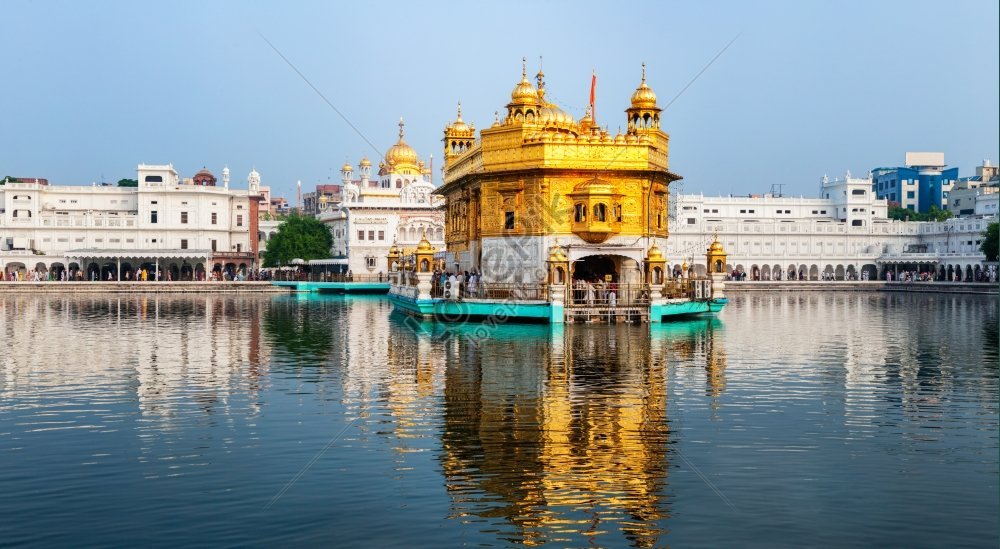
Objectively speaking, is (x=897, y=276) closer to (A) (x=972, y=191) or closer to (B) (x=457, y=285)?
(A) (x=972, y=191)

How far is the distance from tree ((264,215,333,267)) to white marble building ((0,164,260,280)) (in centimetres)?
331

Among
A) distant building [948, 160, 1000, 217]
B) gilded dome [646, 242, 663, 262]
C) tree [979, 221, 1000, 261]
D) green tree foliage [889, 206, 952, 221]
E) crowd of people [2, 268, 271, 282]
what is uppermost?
distant building [948, 160, 1000, 217]

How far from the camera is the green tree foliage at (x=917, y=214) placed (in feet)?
341

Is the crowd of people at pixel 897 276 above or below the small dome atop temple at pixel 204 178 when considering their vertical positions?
below

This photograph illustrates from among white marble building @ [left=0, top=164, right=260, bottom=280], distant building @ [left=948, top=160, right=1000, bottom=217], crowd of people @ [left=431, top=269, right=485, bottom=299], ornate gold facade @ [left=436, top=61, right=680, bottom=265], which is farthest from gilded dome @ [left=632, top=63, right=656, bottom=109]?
distant building @ [left=948, top=160, right=1000, bottom=217]

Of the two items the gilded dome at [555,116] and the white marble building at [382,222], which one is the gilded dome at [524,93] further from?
the white marble building at [382,222]

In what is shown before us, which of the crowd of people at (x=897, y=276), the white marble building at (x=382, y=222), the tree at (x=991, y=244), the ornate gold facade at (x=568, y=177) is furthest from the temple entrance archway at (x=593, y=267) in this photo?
the crowd of people at (x=897, y=276)

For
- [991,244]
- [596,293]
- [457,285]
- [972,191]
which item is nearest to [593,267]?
[596,293]

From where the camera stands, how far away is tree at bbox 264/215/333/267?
264 ft

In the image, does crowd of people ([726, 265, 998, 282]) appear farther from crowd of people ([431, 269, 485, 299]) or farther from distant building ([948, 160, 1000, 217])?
crowd of people ([431, 269, 485, 299])

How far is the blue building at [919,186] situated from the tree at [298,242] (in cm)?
7592

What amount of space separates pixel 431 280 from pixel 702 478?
28306mm

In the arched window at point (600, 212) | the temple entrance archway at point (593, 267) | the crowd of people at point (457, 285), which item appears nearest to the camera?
the arched window at point (600, 212)

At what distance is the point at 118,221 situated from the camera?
78.1 meters
